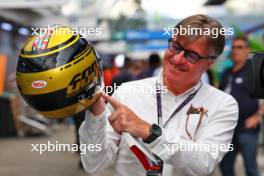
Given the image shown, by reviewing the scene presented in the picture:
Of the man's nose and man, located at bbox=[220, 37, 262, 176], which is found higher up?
the man's nose

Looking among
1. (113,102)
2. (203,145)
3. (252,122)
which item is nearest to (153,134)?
(113,102)

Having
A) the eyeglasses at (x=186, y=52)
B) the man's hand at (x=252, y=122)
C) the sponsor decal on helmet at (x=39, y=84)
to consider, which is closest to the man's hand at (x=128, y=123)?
the sponsor decal on helmet at (x=39, y=84)

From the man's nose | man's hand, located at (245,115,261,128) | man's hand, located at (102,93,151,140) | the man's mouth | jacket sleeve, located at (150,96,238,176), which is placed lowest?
man's hand, located at (245,115,261,128)

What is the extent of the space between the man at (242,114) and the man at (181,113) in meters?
2.56

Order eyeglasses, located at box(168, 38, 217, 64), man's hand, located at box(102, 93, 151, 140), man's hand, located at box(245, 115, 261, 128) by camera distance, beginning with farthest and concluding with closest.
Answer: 1. man's hand, located at box(245, 115, 261, 128)
2. eyeglasses, located at box(168, 38, 217, 64)
3. man's hand, located at box(102, 93, 151, 140)

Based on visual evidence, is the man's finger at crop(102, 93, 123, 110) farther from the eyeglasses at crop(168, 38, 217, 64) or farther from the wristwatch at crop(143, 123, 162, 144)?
the eyeglasses at crop(168, 38, 217, 64)

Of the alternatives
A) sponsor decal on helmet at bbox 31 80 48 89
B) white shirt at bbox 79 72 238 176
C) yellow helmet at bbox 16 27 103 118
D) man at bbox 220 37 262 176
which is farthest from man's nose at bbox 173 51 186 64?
man at bbox 220 37 262 176

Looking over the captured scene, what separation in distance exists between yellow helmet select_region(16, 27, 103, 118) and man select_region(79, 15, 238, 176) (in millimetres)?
214

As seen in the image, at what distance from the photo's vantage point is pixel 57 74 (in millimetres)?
1870

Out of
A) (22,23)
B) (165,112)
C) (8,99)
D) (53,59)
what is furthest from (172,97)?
(22,23)

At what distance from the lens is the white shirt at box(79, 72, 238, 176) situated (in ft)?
7.18

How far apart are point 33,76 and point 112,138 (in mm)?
623

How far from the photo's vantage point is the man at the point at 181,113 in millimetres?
2197

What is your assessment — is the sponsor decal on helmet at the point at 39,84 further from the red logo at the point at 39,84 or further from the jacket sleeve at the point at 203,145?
the jacket sleeve at the point at 203,145
